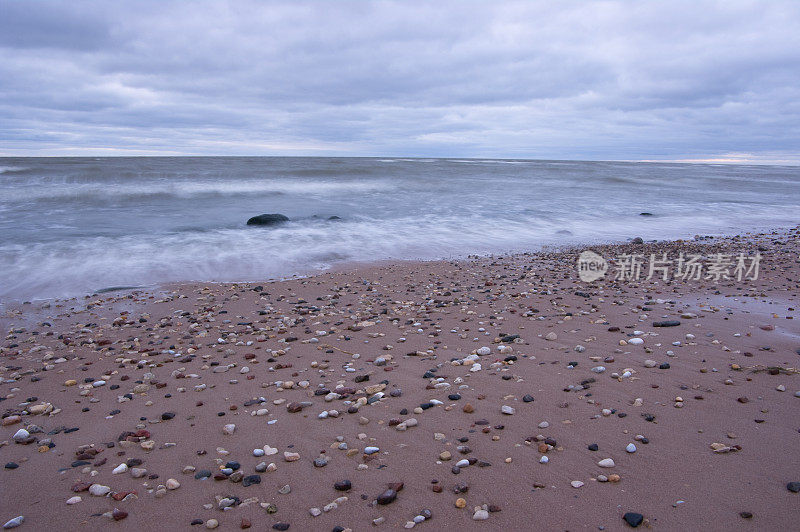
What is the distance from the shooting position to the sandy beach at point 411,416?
2.61 m

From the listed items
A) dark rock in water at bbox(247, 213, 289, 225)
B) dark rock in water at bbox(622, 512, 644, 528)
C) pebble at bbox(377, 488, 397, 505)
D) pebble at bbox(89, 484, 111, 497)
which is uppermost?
dark rock in water at bbox(247, 213, 289, 225)

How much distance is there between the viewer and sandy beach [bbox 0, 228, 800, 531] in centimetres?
261

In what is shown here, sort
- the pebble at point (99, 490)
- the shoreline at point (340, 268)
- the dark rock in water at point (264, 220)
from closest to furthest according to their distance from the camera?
the pebble at point (99, 490)
the shoreline at point (340, 268)
the dark rock in water at point (264, 220)

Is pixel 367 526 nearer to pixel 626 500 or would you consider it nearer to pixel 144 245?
pixel 626 500

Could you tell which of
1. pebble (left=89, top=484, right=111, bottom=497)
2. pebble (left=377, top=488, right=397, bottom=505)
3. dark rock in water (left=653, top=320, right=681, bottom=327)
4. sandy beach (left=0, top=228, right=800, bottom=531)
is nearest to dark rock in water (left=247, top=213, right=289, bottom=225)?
sandy beach (left=0, top=228, right=800, bottom=531)

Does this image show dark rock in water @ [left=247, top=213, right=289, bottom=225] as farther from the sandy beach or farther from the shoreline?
the sandy beach

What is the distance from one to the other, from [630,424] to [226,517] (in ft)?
8.65

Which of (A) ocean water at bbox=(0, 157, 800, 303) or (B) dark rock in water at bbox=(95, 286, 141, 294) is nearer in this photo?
(B) dark rock in water at bbox=(95, 286, 141, 294)

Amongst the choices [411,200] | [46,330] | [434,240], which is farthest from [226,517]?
[411,200]

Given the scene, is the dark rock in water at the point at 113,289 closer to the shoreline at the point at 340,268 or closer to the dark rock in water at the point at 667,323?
the shoreline at the point at 340,268

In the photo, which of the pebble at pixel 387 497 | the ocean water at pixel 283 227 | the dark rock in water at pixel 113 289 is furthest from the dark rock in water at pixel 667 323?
the dark rock in water at pixel 113 289

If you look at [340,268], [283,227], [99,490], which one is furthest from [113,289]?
[283,227]

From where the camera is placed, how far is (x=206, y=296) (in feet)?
24.4

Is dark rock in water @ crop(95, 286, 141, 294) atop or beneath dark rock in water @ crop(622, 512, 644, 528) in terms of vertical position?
beneath
